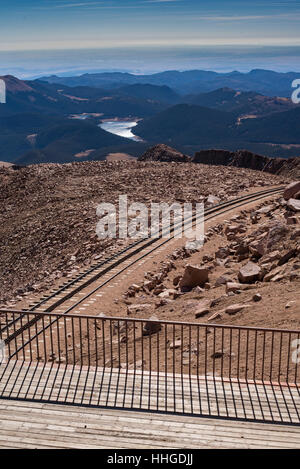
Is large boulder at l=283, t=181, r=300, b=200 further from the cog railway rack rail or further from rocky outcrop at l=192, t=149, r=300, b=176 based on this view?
rocky outcrop at l=192, t=149, r=300, b=176

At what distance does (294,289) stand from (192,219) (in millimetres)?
15128

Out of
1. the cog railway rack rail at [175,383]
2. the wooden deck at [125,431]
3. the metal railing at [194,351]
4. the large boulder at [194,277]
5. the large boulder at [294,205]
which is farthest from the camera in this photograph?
the large boulder at [294,205]

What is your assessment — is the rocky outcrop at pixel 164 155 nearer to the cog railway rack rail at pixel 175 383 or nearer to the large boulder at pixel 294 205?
the large boulder at pixel 294 205

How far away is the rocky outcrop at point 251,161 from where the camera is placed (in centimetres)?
5775

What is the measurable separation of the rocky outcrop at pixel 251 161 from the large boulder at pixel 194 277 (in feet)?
125

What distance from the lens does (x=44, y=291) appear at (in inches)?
854

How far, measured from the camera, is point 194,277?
1959 cm

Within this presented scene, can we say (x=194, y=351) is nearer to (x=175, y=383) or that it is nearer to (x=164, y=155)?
(x=175, y=383)

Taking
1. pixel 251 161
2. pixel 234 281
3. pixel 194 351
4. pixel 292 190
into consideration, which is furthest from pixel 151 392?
pixel 251 161

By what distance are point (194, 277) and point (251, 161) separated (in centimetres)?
4828

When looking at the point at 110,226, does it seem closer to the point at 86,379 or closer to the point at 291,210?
the point at 291,210

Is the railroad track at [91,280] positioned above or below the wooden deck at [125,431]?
below

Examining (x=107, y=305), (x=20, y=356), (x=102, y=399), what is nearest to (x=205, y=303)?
(x=107, y=305)

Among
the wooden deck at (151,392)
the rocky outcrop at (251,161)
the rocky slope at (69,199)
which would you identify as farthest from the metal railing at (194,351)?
the rocky outcrop at (251,161)
